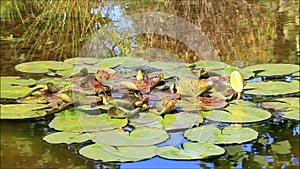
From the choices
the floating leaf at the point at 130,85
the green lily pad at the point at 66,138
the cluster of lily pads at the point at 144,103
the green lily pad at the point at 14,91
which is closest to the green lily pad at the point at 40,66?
the cluster of lily pads at the point at 144,103

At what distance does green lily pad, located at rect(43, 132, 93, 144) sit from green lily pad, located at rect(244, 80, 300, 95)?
0.56 metres

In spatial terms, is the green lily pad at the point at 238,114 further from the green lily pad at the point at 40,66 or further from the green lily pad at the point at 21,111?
the green lily pad at the point at 40,66

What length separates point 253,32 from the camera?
7.35ft

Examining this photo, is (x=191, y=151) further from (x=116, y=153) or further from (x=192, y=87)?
(x=192, y=87)

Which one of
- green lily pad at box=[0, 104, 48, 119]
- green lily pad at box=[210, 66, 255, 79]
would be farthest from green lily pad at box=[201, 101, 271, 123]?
green lily pad at box=[0, 104, 48, 119]

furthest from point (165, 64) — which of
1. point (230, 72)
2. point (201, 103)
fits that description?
point (201, 103)

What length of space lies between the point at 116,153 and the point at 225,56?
0.88 metres

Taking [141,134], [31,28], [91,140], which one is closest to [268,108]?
[141,134]

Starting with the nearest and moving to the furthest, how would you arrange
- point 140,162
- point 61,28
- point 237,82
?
point 140,162, point 237,82, point 61,28

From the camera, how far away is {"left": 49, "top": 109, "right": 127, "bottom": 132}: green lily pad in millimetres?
1293

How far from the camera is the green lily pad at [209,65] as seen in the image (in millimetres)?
1748

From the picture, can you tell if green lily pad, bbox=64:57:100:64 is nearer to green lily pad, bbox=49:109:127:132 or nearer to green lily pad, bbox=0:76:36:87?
green lily pad, bbox=0:76:36:87

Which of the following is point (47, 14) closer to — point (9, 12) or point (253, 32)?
point (9, 12)

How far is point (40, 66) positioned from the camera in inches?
69.0
